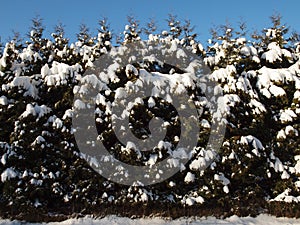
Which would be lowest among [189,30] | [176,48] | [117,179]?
[117,179]

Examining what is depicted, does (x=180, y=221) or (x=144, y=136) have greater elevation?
(x=144, y=136)

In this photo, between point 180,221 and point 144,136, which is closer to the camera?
point 180,221

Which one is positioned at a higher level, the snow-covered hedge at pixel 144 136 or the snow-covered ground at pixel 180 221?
the snow-covered hedge at pixel 144 136

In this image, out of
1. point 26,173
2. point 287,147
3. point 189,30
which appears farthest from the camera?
point 189,30

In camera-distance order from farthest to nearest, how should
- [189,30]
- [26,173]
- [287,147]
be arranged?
[189,30] < [287,147] < [26,173]

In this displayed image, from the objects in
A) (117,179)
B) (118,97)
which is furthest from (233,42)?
(117,179)

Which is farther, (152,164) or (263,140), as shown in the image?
(263,140)

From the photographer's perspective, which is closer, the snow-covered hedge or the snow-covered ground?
the snow-covered ground

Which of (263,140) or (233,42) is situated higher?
(233,42)

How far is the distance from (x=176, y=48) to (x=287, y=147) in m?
4.22

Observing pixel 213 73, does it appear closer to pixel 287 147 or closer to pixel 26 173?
pixel 287 147

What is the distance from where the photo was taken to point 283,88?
345 inches

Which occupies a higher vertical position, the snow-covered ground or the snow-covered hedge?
the snow-covered hedge

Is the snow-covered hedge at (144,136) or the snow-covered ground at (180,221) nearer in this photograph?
the snow-covered ground at (180,221)
